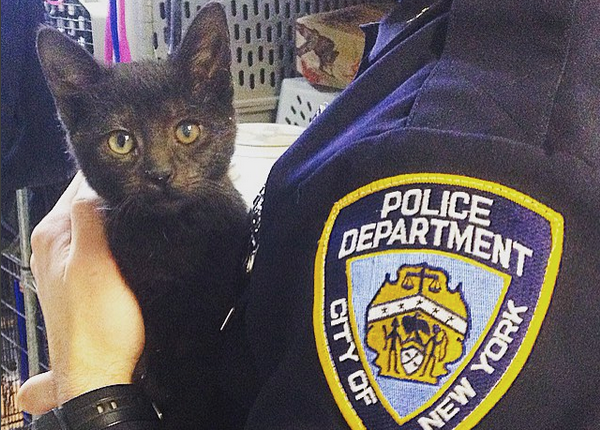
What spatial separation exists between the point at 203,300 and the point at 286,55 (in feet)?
2.49

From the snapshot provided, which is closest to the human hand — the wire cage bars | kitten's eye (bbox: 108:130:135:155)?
kitten's eye (bbox: 108:130:135:155)

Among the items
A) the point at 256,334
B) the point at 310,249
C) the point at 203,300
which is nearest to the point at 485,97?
the point at 310,249

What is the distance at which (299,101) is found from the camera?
134 centimetres

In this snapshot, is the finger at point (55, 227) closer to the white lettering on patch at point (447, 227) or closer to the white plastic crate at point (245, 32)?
the white plastic crate at point (245, 32)

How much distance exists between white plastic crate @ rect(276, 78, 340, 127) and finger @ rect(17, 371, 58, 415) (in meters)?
0.70

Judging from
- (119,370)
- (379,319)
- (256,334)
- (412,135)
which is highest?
(412,135)

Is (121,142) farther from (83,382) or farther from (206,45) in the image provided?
(83,382)

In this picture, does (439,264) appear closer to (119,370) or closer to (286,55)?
(119,370)

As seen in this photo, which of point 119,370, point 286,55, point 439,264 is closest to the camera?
point 439,264

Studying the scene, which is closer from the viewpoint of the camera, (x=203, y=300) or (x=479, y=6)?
(x=479, y=6)

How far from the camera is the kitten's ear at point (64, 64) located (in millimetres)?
814

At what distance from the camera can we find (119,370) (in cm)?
76

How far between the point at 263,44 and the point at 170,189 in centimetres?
63

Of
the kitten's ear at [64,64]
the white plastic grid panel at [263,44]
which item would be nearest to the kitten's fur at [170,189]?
the kitten's ear at [64,64]
